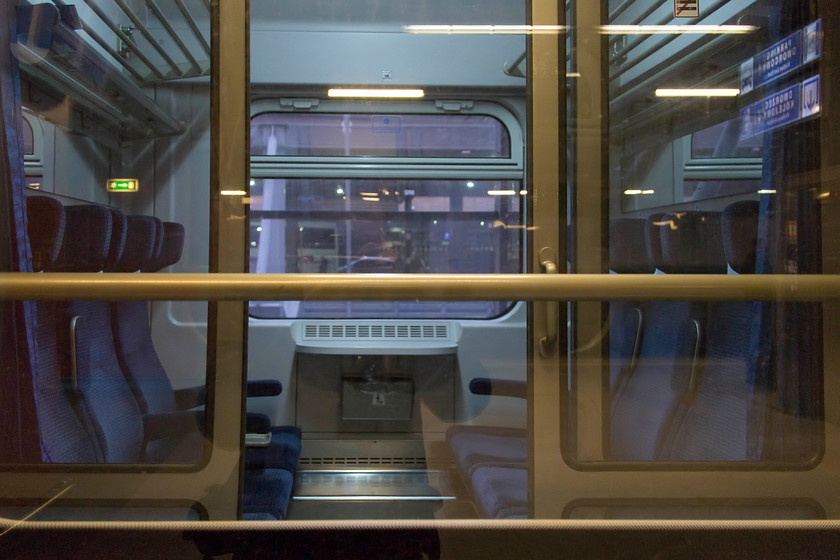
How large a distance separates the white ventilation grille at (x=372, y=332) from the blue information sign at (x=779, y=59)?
206 centimetres

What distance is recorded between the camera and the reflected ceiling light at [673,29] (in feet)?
5.72

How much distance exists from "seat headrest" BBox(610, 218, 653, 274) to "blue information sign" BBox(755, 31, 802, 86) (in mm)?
564

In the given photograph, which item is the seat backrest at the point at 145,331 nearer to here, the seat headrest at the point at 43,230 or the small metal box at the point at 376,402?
the seat headrest at the point at 43,230

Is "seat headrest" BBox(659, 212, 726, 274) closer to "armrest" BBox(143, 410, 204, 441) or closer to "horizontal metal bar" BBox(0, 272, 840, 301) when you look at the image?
"horizontal metal bar" BBox(0, 272, 840, 301)

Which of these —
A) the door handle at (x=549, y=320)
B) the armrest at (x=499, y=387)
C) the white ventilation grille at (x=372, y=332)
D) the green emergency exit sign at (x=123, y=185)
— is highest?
the green emergency exit sign at (x=123, y=185)

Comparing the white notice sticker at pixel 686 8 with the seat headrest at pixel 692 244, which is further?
the seat headrest at pixel 692 244

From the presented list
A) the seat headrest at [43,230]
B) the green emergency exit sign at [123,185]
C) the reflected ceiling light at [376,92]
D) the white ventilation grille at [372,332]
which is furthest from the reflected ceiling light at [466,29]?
the white ventilation grille at [372,332]

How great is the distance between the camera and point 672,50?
6.30 ft

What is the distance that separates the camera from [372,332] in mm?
3410

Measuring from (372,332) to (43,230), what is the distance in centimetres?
191

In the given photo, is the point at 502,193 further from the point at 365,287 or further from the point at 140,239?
the point at 365,287

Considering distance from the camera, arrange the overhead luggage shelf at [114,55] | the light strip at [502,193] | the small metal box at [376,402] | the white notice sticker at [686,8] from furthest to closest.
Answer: the light strip at [502,193], the small metal box at [376,402], the overhead luggage shelf at [114,55], the white notice sticker at [686,8]

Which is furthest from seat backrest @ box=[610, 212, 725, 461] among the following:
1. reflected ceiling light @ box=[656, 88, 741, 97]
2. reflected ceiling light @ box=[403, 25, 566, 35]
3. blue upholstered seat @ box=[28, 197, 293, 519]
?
blue upholstered seat @ box=[28, 197, 293, 519]

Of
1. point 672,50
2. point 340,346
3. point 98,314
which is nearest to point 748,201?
point 672,50
